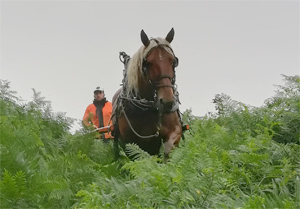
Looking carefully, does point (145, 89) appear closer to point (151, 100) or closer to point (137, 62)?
point (151, 100)

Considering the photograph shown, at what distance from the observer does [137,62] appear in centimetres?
641

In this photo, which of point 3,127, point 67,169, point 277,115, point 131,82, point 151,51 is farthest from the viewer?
point 131,82

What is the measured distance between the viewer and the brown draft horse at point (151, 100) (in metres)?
5.78

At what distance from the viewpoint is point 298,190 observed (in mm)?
2990

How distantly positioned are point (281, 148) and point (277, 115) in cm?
133

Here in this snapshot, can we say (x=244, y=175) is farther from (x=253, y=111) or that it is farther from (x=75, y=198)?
(x=253, y=111)

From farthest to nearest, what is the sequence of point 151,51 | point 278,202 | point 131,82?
point 131,82
point 151,51
point 278,202

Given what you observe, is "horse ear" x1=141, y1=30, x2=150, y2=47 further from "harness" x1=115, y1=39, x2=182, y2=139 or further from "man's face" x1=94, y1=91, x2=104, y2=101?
"man's face" x1=94, y1=91, x2=104, y2=101

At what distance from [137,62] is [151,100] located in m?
0.65

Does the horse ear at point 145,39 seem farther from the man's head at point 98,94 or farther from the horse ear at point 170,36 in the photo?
the man's head at point 98,94

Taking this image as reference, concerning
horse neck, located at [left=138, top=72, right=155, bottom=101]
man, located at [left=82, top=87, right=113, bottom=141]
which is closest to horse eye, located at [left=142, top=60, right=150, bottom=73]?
horse neck, located at [left=138, top=72, right=155, bottom=101]

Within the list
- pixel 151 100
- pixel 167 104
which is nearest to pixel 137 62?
pixel 151 100

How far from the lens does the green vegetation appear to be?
294 cm

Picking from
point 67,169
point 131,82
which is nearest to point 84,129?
point 131,82
